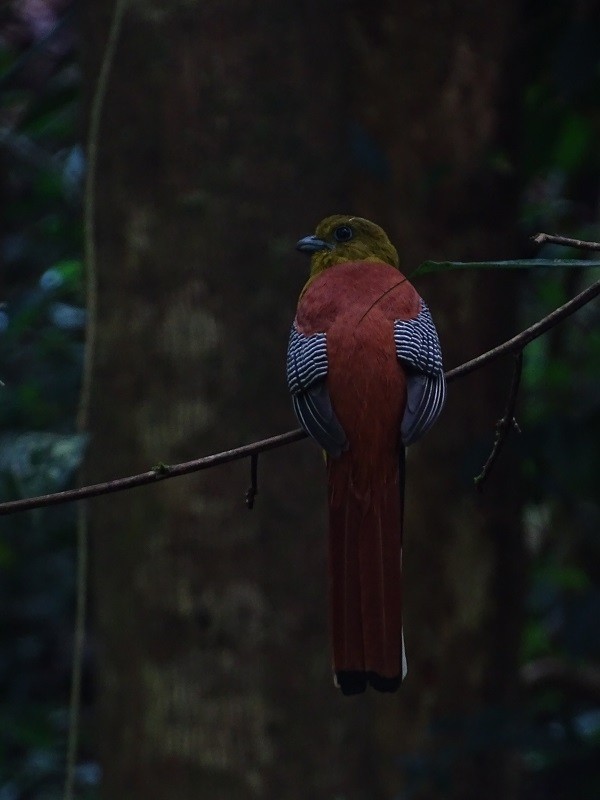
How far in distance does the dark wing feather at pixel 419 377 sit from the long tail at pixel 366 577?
0.31ft

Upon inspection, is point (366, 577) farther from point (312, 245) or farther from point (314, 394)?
point (312, 245)

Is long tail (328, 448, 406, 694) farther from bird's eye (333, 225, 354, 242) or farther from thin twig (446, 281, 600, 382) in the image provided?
bird's eye (333, 225, 354, 242)

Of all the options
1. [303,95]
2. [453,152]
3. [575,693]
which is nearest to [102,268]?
[303,95]

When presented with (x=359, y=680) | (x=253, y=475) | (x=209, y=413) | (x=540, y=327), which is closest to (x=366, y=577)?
(x=359, y=680)

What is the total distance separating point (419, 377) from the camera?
190 cm

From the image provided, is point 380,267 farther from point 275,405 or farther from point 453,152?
point 453,152

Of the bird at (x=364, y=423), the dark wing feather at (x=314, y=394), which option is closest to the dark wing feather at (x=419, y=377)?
the bird at (x=364, y=423)

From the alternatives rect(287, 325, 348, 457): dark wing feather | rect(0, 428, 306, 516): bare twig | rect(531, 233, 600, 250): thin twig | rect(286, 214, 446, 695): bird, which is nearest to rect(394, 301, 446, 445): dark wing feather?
rect(286, 214, 446, 695): bird

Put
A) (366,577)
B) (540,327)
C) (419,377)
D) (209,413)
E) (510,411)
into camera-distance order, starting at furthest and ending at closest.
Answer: (209,413) → (419,377) → (366,577) → (510,411) → (540,327)

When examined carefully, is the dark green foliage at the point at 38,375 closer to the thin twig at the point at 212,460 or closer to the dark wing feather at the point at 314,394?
the dark wing feather at the point at 314,394

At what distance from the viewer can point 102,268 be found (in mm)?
3295

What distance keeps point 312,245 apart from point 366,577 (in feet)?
2.76

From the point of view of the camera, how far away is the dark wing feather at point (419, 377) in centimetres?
185

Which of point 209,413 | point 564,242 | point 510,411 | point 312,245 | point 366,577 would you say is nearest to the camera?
point 564,242
